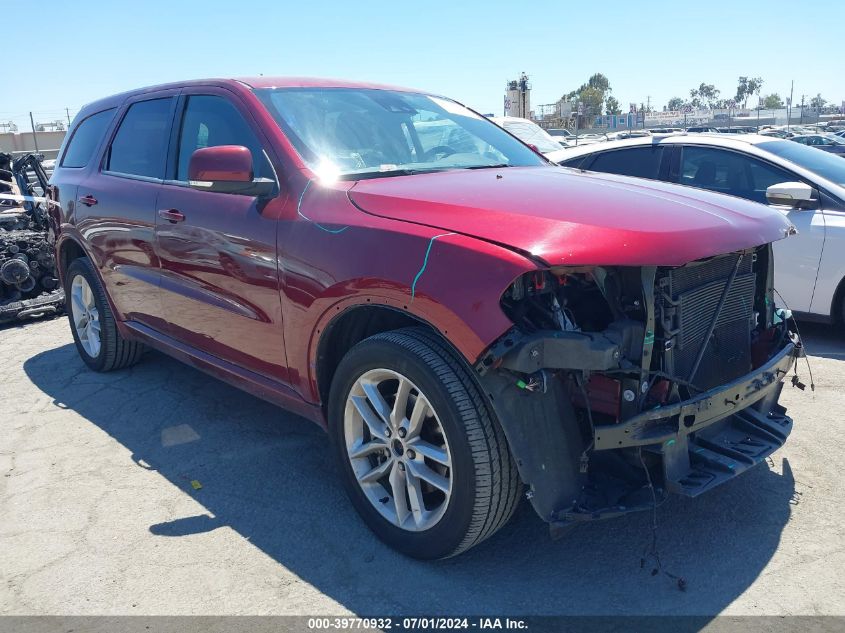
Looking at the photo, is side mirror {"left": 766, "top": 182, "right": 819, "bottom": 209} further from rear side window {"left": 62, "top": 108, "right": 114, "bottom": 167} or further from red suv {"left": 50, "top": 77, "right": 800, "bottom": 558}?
rear side window {"left": 62, "top": 108, "right": 114, "bottom": 167}

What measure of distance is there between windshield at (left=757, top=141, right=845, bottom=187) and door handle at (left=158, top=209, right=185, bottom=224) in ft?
15.2

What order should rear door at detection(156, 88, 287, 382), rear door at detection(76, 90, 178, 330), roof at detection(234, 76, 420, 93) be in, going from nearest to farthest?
rear door at detection(156, 88, 287, 382) → roof at detection(234, 76, 420, 93) → rear door at detection(76, 90, 178, 330)

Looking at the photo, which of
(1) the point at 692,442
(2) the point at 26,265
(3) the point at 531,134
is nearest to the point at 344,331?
(1) the point at 692,442

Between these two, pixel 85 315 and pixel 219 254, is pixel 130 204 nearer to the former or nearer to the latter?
pixel 219 254

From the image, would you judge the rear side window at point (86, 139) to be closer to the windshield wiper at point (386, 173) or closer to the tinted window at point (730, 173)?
the windshield wiper at point (386, 173)

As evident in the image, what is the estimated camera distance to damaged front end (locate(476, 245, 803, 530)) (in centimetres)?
248

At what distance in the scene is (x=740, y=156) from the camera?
5.89 m

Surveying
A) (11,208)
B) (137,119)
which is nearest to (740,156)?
(137,119)

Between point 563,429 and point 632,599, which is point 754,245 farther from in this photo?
point 632,599

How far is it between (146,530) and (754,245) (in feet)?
9.53

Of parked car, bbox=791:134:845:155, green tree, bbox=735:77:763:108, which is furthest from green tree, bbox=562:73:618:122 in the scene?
parked car, bbox=791:134:845:155

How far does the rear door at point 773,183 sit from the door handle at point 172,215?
13.6 feet

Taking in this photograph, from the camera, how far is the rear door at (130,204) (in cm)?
430

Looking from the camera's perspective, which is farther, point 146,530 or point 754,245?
point 146,530
